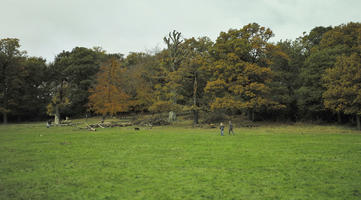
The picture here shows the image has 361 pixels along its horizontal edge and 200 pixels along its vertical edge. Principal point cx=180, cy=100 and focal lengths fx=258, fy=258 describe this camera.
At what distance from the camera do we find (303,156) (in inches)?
547

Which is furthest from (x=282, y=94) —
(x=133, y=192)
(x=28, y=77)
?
(x=28, y=77)

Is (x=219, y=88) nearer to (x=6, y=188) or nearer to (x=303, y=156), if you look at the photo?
(x=303, y=156)

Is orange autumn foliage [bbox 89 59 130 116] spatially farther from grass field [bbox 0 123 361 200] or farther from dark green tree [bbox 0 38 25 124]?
grass field [bbox 0 123 361 200]

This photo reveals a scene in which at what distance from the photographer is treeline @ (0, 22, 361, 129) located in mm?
35438

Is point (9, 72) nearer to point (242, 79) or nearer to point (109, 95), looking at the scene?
point (109, 95)

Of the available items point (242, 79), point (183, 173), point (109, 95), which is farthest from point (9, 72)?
point (183, 173)

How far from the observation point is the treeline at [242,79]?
116ft

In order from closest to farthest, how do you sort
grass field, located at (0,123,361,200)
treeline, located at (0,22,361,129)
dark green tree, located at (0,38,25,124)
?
grass field, located at (0,123,361,200)
treeline, located at (0,22,361,129)
dark green tree, located at (0,38,25,124)

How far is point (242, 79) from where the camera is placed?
1436 inches

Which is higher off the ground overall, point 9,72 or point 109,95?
point 9,72

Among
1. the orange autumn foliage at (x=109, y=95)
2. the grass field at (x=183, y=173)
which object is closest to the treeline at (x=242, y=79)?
the orange autumn foliage at (x=109, y=95)

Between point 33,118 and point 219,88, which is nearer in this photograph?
point 219,88

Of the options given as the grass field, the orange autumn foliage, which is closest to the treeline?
the orange autumn foliage

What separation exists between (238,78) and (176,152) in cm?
2338
